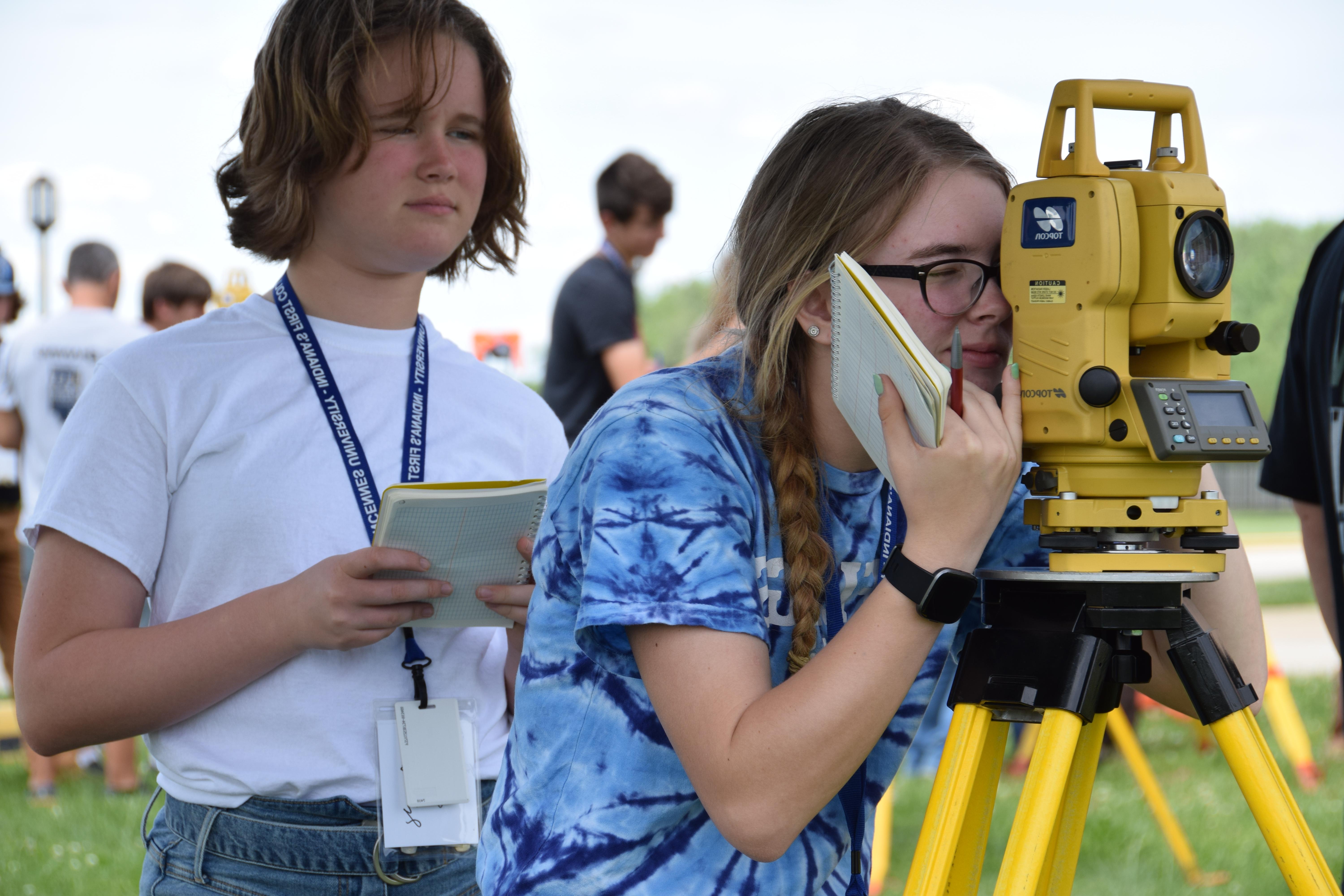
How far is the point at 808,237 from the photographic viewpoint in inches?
55.9

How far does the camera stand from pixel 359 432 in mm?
1646

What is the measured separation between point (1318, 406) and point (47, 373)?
179 inches

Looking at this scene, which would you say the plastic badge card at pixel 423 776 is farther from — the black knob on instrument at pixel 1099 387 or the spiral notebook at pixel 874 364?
the black knob on instrument at pixel 1099 387

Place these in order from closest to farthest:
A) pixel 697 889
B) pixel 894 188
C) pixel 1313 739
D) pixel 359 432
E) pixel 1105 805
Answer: pixel 697 889 → pixel 894 188 → pixel 359 432 → pixel 1105 805 → pixel 1313 739

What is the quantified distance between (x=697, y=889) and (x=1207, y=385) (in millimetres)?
768

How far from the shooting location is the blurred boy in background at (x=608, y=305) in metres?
4.10

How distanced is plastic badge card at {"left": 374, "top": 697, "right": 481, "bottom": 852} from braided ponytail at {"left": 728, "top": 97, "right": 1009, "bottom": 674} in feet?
1.70

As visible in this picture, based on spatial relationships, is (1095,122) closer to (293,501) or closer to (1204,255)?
(1204,255)

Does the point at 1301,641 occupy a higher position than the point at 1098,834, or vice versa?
the point at 1098,834

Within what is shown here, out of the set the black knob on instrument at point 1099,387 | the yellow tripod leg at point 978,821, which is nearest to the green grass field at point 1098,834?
the yellow tripod leg at point 978,821

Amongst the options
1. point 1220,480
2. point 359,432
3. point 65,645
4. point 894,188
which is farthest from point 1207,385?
point 1220,480

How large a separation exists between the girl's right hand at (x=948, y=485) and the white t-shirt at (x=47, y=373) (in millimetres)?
4336

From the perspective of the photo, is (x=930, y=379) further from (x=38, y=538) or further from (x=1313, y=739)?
(x=1313, y=739)

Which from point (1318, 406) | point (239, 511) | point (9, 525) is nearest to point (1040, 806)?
point (239, 511)
